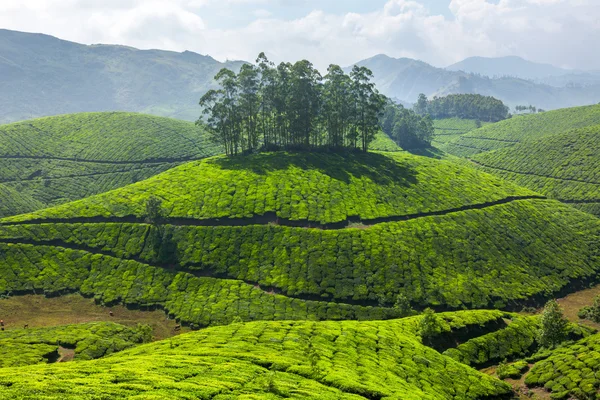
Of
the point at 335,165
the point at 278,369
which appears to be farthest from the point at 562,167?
the point at 278,369

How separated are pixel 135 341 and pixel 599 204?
548 ft

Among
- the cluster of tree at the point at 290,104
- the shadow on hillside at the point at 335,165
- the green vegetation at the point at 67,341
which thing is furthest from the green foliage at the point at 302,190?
the green vegetation at the point at 67,341

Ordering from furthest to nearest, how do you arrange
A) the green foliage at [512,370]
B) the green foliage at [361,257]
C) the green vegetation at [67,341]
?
the green foliage at [361,257] → the green foliage at [512,370] → the green vegetation at [67,341]

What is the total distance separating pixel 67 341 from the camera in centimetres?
5722

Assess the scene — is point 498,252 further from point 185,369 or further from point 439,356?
point 185,369

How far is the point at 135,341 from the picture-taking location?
6184 cm

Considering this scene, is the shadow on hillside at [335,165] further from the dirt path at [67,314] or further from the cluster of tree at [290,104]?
the dirt path at [67,314]

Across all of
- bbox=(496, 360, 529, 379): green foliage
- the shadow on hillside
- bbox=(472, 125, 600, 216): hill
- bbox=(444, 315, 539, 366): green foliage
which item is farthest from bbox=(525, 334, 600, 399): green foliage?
bbox=(472, 125, 600, 216): hill

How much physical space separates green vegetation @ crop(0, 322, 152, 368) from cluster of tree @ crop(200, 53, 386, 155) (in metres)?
81.9

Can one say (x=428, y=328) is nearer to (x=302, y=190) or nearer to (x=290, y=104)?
(x=302, y=190)

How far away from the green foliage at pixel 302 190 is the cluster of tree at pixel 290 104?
37.9 feet

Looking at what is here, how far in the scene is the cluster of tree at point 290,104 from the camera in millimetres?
129250

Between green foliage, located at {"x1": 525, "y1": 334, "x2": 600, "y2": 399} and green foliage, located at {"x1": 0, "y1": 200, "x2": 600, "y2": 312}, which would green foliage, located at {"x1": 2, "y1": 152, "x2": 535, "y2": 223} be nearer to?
green foliage, located at {"x1": 0, "y1": 200, "x2": 600, "y2": 312}

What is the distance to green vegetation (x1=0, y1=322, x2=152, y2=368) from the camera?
1982 inches
